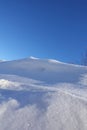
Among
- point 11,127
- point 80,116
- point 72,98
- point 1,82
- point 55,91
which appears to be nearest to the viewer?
point 11,127

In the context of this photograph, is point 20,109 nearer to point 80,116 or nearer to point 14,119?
point 14,119

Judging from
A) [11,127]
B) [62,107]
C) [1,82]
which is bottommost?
[11,127]

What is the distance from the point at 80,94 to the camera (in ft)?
21.0

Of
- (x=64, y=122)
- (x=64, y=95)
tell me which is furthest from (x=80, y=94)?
(x=64, y=122)

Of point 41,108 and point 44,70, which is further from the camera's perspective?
point 44,70

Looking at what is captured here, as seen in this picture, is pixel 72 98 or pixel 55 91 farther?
pixel 55 91

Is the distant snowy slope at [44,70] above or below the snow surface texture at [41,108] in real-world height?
above

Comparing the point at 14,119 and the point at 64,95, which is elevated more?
the point at 64,95

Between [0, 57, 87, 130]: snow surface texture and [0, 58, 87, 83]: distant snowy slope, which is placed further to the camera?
[0, 58, 87, 83]: distant snowy slope

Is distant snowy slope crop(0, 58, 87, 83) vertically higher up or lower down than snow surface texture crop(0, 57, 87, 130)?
higher up

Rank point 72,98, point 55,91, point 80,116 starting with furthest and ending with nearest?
point 55,91
point 72,98
point 80,116

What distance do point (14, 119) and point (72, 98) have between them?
1.57 meters

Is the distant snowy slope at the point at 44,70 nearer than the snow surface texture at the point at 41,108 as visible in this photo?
No

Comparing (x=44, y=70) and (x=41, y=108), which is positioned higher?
(x=44, y=70)
